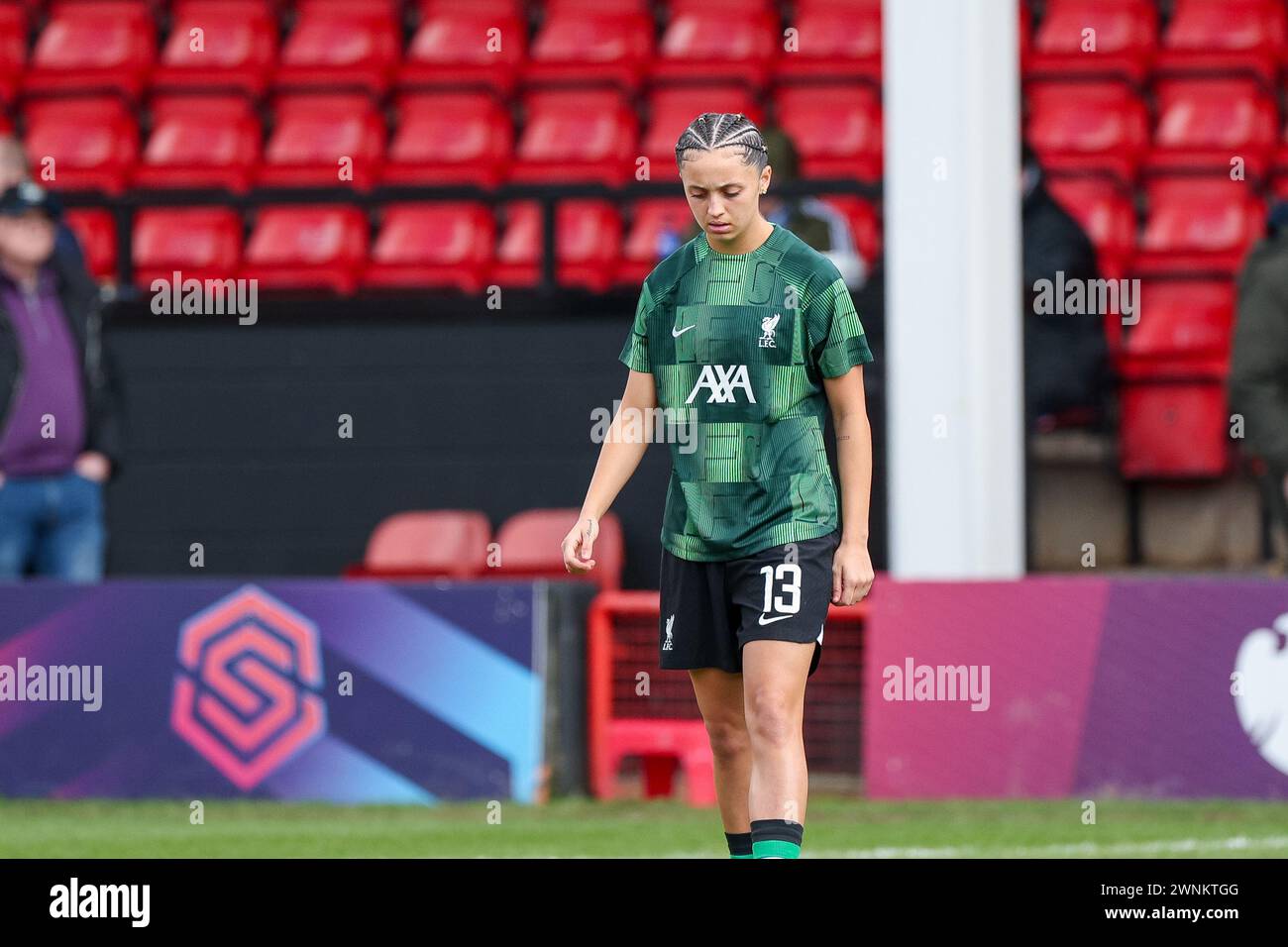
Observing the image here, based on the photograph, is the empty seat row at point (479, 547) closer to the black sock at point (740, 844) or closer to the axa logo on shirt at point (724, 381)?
the black sock at point (740, 844)

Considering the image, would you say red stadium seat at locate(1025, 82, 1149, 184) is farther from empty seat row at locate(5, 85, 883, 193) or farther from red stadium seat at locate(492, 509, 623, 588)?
red stadium seat at locate(492, 509, 623, 588)

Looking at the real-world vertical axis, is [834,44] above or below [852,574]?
above

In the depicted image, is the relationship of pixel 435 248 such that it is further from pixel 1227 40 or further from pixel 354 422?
pixel 1227 40

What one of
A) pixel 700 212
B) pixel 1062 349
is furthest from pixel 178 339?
pixel 700 212

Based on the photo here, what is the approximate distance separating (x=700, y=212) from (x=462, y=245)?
24.5 feet

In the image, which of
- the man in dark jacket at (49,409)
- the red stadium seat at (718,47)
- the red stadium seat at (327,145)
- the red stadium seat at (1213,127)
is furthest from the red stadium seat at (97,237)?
the red stadium seat at (1213,127)

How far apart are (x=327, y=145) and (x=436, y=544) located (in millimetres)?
3319

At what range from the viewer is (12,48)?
1479cm

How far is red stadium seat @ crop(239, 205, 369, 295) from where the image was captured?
43.4 ft

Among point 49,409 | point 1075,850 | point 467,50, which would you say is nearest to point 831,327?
point 1075,850

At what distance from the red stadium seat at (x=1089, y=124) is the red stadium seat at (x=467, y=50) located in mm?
3046

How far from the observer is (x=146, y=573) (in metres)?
12.2

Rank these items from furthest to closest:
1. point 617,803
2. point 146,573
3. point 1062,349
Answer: point 146,573 → point 1062,349 → point 617,803

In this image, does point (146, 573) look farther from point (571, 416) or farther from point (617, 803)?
point (617, 803)
